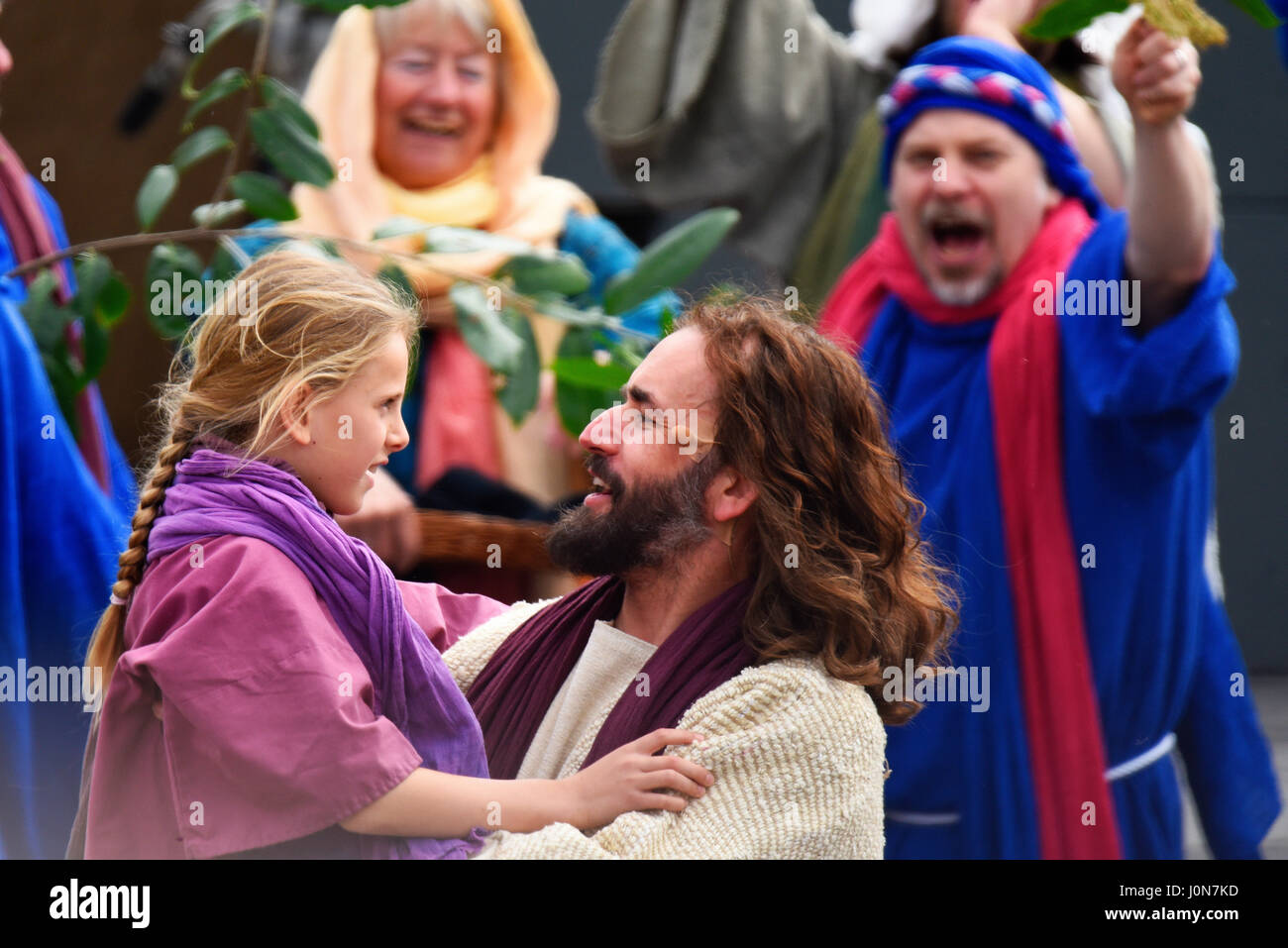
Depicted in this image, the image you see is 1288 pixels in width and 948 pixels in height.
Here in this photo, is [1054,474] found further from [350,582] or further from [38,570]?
[38,570]

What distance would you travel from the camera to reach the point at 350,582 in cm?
161

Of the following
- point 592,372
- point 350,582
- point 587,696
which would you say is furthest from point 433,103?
point 350,582

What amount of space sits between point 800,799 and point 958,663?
1.30m

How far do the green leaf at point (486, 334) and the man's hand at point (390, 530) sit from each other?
1.70 ft

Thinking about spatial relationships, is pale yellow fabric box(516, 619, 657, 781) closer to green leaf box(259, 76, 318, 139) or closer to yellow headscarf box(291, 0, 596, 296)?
green leaf box(259, 76, 318, 139)

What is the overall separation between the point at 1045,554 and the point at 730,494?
1.21 meters

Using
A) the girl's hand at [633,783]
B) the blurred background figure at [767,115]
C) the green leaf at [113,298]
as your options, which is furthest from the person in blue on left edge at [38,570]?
the girl's hand at [633,783]

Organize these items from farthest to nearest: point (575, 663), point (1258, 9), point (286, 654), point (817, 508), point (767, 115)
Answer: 1. point (767, 115)
2. point (575, 663)
3. point (817, 508)
4. point (286, 654)
5. point (1258, 9)

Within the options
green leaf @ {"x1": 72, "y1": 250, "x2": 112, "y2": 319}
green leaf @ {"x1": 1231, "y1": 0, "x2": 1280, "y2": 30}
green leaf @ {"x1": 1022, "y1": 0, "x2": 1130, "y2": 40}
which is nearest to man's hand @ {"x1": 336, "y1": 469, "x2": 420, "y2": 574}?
green leaf @ {"x1": 72, "y1": 250, "x2": 112, "y2": 319}

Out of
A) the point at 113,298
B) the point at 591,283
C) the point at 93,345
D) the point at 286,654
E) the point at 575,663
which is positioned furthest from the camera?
the point at 591,283

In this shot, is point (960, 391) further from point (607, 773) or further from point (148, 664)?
point (148, 664)

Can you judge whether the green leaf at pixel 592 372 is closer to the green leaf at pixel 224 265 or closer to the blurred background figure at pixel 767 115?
the green leaf at pixel 224 265

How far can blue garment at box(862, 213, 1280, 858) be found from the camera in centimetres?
281

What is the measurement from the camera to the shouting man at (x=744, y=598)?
167 cm
